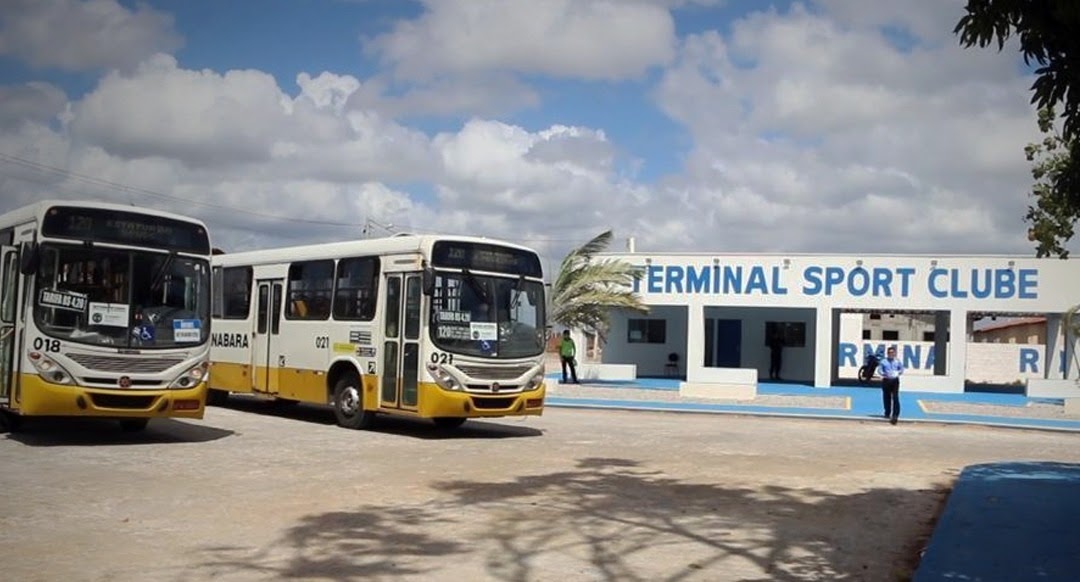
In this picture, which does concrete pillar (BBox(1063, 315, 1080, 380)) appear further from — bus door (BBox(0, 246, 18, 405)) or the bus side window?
bus door (BBox(0, 246, 18, 405))

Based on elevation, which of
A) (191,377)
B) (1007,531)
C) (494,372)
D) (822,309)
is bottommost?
(1007,531)

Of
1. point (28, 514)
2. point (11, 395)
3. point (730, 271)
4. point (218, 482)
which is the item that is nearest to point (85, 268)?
point (11, 395)

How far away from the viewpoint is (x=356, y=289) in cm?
1738

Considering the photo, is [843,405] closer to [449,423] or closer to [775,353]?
[775,353]

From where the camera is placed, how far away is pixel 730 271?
34812mm

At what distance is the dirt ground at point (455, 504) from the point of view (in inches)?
306

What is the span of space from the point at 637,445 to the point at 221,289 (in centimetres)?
985

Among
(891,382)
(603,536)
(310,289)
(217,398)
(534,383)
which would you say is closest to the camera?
(603,536)

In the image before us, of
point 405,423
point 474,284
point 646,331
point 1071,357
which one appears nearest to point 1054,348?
point 1071,357

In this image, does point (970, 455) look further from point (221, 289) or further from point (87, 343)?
point (221, 289)

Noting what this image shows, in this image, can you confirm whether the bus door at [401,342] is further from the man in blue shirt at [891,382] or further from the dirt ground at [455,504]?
the man in blue shirt at [891,382]

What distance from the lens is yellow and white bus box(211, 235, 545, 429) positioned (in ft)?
51.6

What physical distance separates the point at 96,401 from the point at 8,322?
1.72 meters

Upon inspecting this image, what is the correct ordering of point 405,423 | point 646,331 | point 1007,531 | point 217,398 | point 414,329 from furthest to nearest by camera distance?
1. point 646,331
2. point 217,398
3. point 405,423
4. point 414,329
5. point 1007,531
